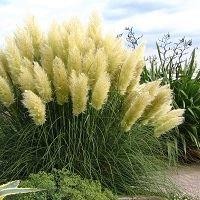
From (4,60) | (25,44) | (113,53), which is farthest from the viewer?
(4,60)

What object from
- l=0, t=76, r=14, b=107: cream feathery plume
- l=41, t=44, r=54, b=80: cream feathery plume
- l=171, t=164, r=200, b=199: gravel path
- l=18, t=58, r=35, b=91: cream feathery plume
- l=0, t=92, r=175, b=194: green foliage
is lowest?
l=171, t=164, r=200, b=199: gravel path

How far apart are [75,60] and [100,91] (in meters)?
0.41

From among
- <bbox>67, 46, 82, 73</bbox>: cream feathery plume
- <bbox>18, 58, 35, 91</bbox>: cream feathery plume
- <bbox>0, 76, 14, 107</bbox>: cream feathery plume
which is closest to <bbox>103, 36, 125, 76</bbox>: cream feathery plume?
<bbox>67, 46, 82, 73</bbox>: cream feathery plume

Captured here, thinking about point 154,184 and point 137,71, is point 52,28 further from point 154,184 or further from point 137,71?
point 154,184

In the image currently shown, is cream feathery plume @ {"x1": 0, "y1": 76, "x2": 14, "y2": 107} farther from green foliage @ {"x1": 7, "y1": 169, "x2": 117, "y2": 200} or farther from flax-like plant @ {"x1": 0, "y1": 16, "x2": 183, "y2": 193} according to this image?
green foliage @ {"x1": 7, "y1": 169, "x2": 117, "y2": 200}

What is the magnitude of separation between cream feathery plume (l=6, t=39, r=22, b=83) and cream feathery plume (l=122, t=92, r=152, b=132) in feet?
3.75

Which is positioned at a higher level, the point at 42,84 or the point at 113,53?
the point at 113,53

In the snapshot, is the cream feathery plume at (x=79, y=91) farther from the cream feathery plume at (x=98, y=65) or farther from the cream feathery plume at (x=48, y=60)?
the cream feathery plume at (x=48, y=60)

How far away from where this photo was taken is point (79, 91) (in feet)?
17.1

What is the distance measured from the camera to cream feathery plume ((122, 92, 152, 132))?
5.39m

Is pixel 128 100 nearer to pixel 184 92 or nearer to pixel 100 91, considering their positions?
pixel 100 91

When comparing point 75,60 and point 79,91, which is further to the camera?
point 75,60

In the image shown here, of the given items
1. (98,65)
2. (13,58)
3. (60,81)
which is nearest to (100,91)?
(98,65)

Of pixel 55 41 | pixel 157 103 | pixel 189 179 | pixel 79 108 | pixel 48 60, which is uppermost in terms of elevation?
pixel 55 41
